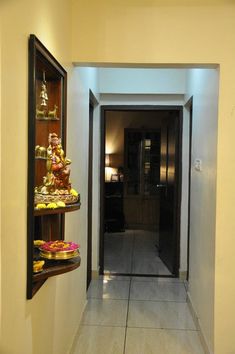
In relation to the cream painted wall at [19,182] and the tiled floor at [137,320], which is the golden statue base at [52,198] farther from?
the tiled floor at [137,320]

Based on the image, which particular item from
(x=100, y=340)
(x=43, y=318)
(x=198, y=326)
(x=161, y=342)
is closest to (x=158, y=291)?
(x=198, y=326)

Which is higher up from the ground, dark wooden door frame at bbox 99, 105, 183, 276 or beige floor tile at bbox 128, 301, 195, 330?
dark wooden door frame at bbox 99, 105, 183, 276

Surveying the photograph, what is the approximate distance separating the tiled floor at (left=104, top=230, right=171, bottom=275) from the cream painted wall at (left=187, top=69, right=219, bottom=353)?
4.14ft

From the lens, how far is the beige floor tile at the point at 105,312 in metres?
3.29

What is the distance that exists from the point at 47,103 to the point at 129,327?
2080 mm

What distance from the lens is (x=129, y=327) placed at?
320 centimetres

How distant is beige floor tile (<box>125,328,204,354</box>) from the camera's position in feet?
9.21

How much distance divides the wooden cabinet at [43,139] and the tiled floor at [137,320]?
1229mm

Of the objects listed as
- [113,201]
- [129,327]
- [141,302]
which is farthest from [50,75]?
[113,201]

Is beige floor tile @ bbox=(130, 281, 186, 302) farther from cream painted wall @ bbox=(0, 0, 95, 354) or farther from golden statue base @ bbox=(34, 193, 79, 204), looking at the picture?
golden statue base @ bbox=(34, 193, 79, 204)

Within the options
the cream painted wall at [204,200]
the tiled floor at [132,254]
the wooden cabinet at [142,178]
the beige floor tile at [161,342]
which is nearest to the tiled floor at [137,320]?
the beige floor tile at [161,342]

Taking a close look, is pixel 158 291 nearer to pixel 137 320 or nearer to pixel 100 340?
pixel 137 320

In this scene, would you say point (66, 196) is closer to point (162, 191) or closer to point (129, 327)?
point (129, 327)

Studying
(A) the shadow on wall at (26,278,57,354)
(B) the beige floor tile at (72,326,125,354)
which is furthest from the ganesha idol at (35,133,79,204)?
(B) the beige floor tile at (72,326,125,354)
